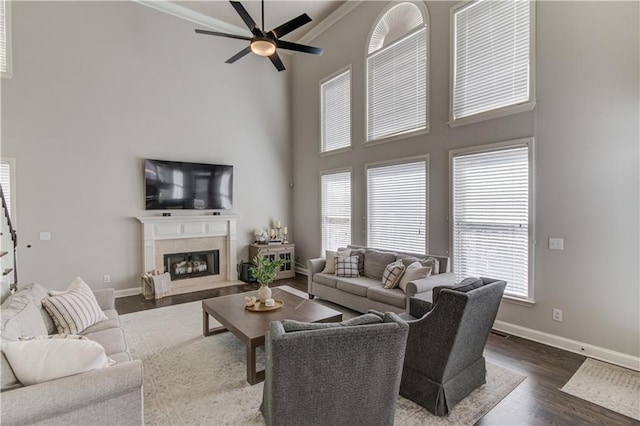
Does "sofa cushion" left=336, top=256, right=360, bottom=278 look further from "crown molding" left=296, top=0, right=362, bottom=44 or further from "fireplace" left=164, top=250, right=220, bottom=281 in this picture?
"crown molding" left=296, top=0, right=362, bottom=44

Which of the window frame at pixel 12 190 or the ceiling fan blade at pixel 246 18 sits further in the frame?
the window frame at pixel 12 190

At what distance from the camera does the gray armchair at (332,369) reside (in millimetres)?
1601

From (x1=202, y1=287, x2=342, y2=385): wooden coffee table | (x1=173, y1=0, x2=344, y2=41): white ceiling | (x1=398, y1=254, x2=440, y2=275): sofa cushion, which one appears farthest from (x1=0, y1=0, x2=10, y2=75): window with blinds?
(x1=398, y1=254, x2=440, y2=275): sofa cushion

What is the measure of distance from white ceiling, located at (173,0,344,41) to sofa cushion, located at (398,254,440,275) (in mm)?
4958

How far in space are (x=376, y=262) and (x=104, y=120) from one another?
17.0 ft

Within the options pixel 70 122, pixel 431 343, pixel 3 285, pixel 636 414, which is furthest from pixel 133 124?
pixel 636 414

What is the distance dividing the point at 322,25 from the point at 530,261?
5.84 m

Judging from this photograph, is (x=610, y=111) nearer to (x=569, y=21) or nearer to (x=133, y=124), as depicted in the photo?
(x=569, y=21)

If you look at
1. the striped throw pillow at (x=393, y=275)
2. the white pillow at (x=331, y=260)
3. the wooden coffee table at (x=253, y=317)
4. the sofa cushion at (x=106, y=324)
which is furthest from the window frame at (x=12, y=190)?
the striped throw pillow at (x=393, y=275)

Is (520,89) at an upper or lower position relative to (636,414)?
upper

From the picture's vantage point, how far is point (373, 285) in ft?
14.3

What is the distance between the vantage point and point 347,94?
6.30 meters

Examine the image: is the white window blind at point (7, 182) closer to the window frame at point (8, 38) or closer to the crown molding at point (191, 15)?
the window frame at point (8, 38)

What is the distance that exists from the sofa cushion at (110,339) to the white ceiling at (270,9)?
5.72m
